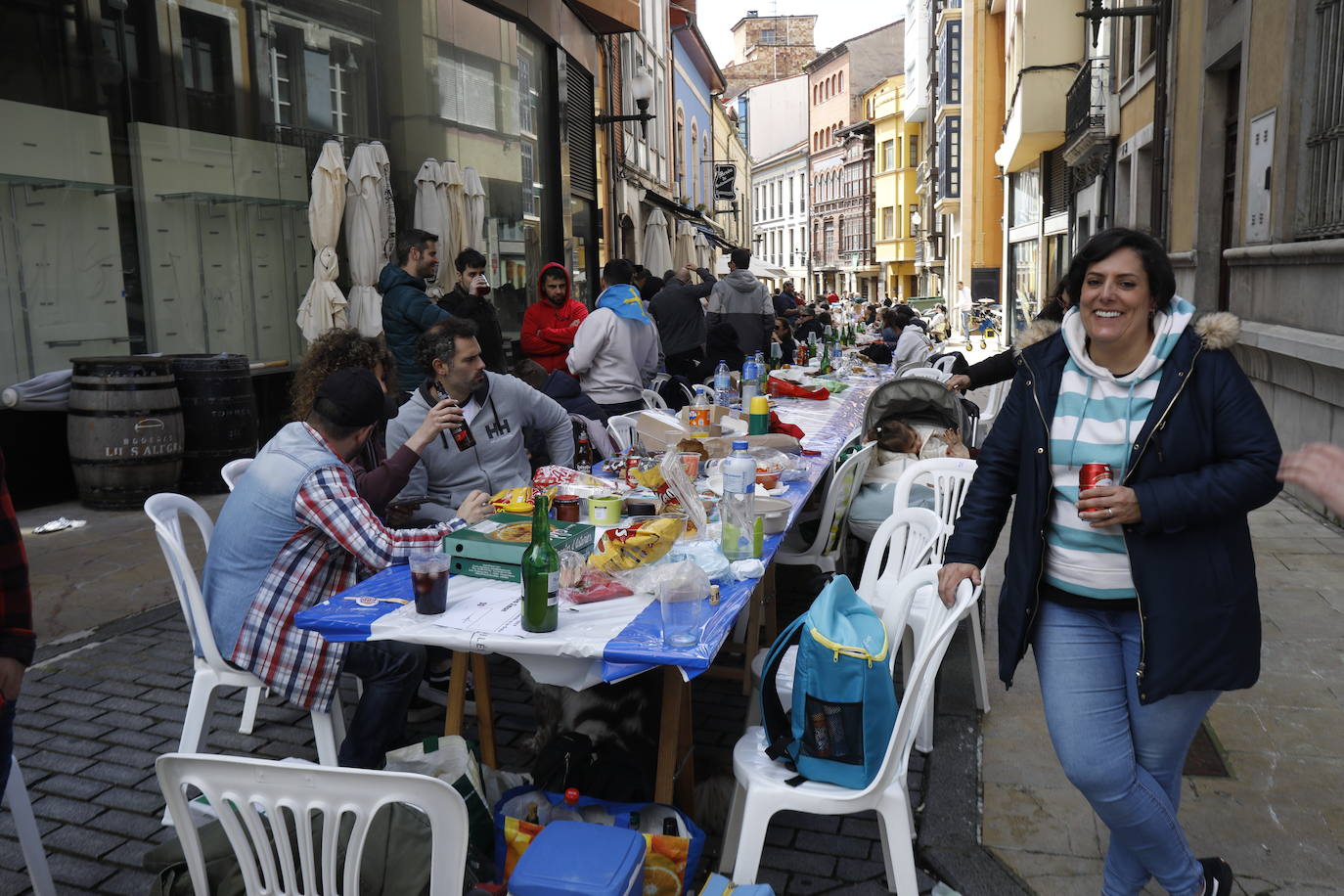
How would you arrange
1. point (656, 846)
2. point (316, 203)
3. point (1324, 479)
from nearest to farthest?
point (1324, 479)
point (656, 846)
point (316, 203)

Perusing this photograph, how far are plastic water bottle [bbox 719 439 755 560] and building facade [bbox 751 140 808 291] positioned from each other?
76.0 m

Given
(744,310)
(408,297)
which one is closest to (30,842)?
(408,297)

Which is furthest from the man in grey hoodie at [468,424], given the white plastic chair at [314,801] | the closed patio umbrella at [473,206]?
the closed patio umbrella at [473,206]

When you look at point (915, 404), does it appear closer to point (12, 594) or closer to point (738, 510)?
point (738, 510)

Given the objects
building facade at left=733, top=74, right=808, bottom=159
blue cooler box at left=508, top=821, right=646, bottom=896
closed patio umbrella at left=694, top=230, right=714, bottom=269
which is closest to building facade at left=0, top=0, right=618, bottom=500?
blue cooler box at left=508, top=821, right=646, bottom=896

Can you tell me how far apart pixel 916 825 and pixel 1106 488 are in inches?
62.7

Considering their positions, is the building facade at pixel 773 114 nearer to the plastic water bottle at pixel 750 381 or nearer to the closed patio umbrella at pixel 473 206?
the closed patio umbrella at pixel 473 206

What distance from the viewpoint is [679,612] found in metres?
2.95

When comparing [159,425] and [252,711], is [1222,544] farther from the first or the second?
[159,425]

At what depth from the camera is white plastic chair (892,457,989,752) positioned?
4.24 m

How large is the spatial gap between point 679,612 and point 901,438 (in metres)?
3.20

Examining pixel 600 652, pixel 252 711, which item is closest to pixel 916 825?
pixel 600 652

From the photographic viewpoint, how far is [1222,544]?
8.32ft

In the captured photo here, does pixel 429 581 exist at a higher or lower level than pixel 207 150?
lower
